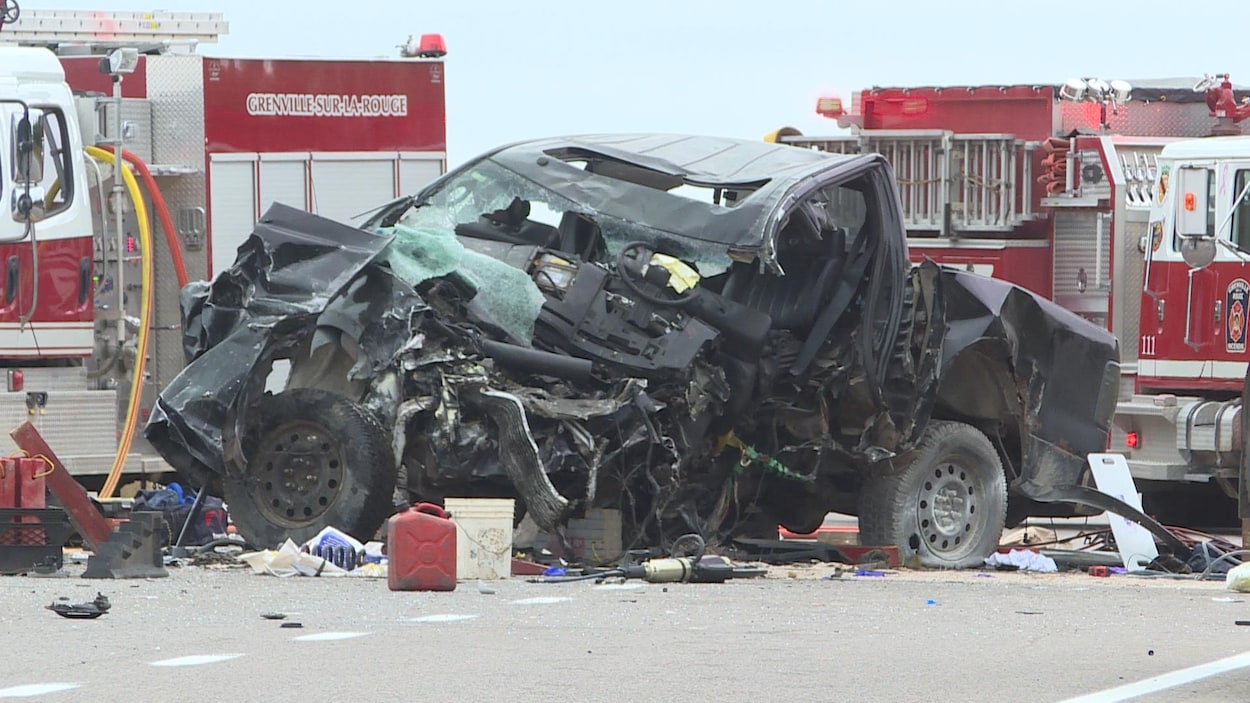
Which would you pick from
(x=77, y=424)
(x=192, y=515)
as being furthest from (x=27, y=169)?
(x=192, y=515)

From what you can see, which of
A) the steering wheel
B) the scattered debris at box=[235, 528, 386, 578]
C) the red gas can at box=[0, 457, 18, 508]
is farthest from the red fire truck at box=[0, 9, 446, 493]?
the steering wheel

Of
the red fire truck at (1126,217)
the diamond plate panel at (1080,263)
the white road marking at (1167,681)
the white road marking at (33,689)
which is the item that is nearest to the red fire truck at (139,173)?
the red fire truck at (1126,217)

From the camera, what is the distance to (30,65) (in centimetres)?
1652

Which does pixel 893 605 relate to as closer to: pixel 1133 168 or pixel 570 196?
pixel 570 196

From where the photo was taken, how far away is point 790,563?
48.8 feet

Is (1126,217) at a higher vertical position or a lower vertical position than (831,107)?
lower

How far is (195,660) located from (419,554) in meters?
2.97

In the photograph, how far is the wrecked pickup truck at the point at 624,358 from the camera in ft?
44.4

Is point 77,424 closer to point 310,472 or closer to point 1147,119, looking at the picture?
point 310,472

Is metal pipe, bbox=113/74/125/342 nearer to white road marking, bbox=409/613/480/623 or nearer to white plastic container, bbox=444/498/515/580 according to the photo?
white plastic container, bbox=444/498/515/580

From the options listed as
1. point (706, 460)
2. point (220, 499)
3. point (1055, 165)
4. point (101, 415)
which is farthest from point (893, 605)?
point (1055, 165)

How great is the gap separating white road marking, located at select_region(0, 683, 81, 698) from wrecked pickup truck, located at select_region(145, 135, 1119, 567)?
4687 mm

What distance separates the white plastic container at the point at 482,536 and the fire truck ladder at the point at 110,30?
7187 millimetres

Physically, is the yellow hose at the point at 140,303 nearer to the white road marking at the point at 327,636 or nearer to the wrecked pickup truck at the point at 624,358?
the wrecked pickup truck at the point at 624,358
